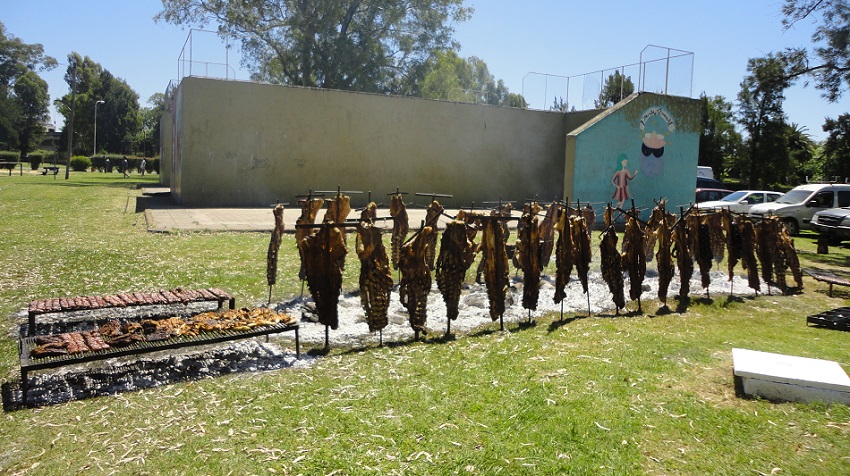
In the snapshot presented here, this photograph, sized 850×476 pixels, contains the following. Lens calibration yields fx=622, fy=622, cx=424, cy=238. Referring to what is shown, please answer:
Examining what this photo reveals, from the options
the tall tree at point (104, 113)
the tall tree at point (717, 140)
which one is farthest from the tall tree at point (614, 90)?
the tall tree at point (104, 113)

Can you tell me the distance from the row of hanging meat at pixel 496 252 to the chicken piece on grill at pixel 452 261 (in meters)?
0.01

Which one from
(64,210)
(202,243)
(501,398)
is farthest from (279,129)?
(501,398)

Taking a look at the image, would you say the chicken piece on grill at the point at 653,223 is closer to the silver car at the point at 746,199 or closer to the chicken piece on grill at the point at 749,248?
the chicken piece on grill at the point at 749,248

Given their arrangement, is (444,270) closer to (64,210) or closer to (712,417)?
(712,417)

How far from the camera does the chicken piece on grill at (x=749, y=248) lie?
A: 10.6 m

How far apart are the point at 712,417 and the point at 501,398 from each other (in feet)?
5.50

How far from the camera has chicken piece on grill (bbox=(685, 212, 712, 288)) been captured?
10258mm

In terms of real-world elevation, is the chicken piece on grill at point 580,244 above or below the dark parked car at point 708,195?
below

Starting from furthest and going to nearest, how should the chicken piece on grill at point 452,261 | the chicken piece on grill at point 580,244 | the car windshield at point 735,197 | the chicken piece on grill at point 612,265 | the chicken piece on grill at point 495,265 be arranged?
the car windshield at point 735,197 → the chicken piece on grill at point 612,265 → the chicken piece on grill at point 580,244 → the chicken piece on grill at point 495,265 → the chicken piece on grill at point 452,261

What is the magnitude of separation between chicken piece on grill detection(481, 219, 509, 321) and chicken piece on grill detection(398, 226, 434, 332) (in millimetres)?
947

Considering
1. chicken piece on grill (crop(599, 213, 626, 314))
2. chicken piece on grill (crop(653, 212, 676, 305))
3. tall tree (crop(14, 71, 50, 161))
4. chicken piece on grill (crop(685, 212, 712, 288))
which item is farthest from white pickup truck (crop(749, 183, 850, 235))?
tall tree (crop(14, 71, 50, 161))

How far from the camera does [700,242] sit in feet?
33.9

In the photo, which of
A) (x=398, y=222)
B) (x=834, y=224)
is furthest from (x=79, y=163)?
(x=834, y=224)

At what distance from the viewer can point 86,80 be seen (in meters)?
76.8
